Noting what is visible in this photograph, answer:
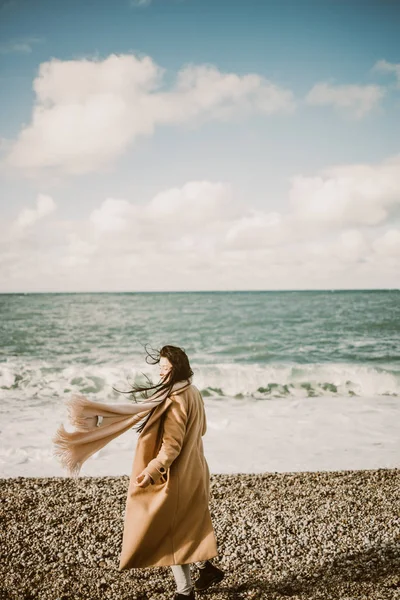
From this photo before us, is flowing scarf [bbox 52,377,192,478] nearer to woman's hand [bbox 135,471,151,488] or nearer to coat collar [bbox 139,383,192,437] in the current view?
coat collar [bbox 139,383,192,437]

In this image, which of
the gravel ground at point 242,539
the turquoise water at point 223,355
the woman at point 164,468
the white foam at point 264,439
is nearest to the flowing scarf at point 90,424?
the woman at point 164,468

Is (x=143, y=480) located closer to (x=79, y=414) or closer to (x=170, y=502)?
(x=170, y=502)

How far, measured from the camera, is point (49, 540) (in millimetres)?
4352

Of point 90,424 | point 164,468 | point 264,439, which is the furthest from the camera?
point 264,439

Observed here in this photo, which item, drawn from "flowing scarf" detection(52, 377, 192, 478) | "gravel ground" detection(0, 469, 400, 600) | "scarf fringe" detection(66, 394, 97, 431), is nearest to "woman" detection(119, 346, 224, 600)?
"flowing scarf" detection(52, 377, 192, 478)

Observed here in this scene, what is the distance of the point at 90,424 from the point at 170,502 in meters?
0.82

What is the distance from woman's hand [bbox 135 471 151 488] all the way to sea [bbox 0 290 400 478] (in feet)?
13.1

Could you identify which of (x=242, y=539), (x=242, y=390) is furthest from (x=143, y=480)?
(x=242, y=390)

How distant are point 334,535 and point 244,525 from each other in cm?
93

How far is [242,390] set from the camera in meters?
13.8

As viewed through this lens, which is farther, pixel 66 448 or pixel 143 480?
pixel 66 448

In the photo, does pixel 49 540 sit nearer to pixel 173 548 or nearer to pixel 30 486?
pixel 30 486

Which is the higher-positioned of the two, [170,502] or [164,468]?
[164,468]

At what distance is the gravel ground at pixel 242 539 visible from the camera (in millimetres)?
3582
